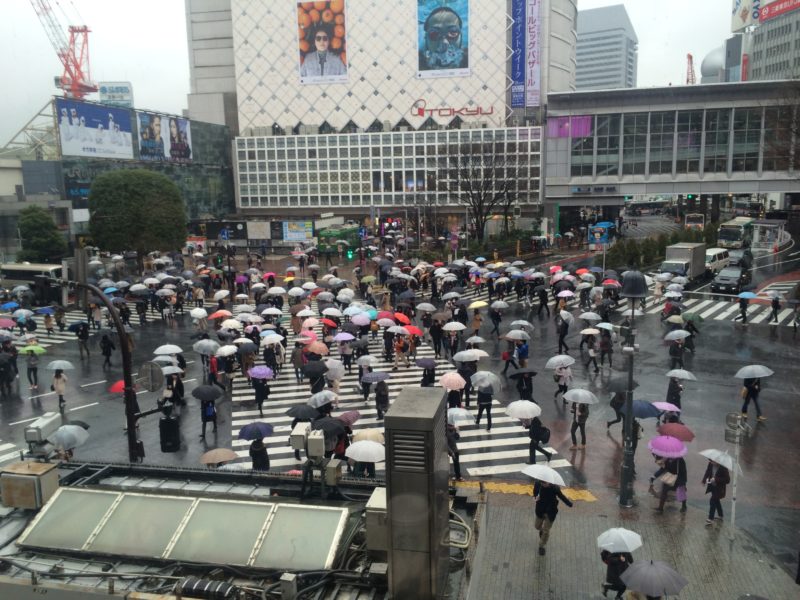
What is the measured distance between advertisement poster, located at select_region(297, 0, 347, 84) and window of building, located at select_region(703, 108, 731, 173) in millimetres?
50113

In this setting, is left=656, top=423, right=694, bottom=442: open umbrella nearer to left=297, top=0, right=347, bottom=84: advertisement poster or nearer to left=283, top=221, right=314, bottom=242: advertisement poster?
left=283, top=221, right=314, bottom=242: advertisement poster

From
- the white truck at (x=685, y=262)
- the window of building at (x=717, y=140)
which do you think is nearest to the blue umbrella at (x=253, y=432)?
the white truck at (x=685, y=262)

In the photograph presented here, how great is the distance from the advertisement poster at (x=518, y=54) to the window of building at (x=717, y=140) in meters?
27.7

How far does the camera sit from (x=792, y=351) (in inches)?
1000

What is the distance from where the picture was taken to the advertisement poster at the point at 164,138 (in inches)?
2948

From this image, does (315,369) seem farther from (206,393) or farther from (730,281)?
(730,281)

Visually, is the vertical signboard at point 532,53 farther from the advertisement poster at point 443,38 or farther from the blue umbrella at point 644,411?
the blue umbrella at point 644,411

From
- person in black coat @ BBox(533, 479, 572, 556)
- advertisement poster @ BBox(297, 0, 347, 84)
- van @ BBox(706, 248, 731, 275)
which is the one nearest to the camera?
person in black coat @ BBox(533, 479, 572, 556)

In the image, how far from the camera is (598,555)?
463 inches

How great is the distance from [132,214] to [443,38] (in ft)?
182

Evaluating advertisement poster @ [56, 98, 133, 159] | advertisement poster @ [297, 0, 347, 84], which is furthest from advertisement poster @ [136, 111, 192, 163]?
advertisement poster @ [297, 0, 347, 84]

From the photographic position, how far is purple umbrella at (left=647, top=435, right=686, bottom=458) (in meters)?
12.8

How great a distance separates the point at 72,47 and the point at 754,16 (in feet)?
419

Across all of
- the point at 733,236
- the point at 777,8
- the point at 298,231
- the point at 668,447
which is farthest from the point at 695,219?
the point at 668,447
